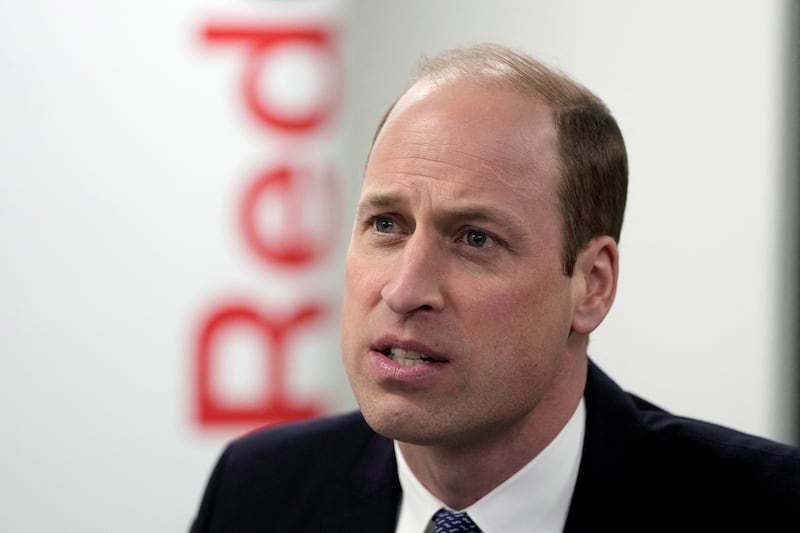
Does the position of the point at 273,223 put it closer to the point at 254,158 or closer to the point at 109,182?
the point at 254,158

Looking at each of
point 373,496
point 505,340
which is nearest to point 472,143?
point 505,340

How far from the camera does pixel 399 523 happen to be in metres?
1.50

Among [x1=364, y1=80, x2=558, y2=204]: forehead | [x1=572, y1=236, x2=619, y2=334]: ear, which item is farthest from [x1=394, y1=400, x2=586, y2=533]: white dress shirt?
[x1=364, y1=80, x2=558, y2=204]: forehead

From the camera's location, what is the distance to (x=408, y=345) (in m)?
1.25

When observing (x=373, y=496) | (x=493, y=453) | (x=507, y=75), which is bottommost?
(x=373, y=496)

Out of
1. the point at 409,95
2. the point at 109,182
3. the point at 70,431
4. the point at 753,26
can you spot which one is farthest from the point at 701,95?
the point at 70,431

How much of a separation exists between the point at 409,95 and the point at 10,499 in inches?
85.1

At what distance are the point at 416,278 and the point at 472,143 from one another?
0.19m

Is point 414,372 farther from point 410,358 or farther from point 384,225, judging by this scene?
point 384,225

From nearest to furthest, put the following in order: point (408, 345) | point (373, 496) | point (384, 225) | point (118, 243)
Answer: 1. point (408, 345)
2. point (384, 225)
3. point (373, 496)
4. point (118, 243)

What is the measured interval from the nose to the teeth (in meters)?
0.05

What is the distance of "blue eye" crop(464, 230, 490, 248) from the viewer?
4.28 feet

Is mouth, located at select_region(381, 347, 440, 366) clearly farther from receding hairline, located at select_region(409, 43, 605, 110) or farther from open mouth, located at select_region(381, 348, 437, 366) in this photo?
receding hairline, located at select_region(409, 43, 605, 110)

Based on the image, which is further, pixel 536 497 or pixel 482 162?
pixel 536 497
